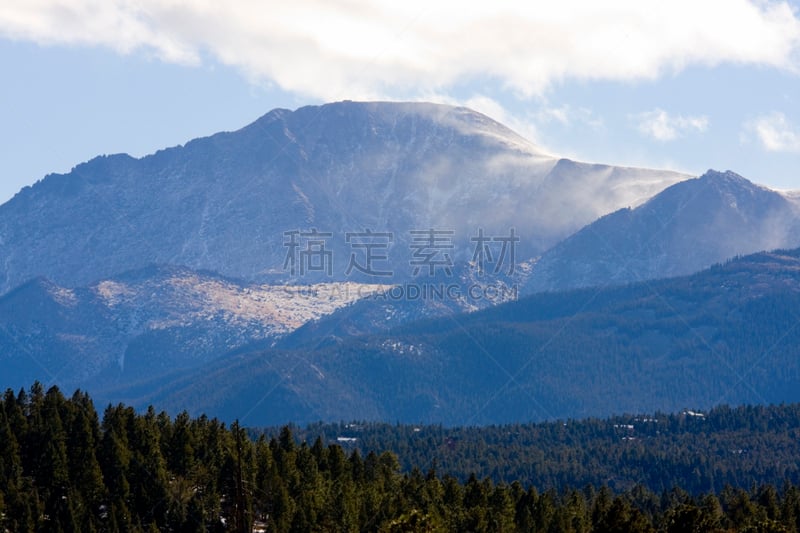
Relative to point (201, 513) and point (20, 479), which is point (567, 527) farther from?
point (20, 479)

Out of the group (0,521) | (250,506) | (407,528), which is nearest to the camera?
(407,528)

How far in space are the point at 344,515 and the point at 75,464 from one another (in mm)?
35001

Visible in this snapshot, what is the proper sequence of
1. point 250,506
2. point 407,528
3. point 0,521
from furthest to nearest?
point 250,506, point 0,521, point 407,528

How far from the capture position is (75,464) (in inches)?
7869

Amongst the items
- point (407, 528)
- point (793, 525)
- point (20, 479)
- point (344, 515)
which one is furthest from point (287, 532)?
point (793, 525)

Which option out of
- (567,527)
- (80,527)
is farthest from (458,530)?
(80,527)

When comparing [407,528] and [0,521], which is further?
[0,521]

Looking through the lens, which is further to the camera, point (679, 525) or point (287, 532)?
point (287, 532)

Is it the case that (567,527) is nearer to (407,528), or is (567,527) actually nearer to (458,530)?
(458,530)

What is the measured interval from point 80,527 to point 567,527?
188 ft

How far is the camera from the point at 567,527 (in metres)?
198

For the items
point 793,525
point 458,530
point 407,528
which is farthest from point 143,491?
point 793,525

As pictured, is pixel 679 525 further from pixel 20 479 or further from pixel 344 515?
pixel 20 479

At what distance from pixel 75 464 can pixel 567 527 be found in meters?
59.9
